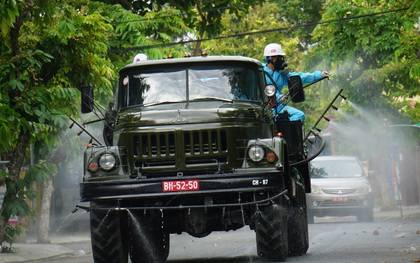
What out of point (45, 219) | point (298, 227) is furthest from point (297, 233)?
point (45, 219)

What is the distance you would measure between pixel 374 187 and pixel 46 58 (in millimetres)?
30121

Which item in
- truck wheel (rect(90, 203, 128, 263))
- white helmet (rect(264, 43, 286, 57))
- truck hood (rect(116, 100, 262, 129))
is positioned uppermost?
white helmet (rect(264, 43, 286, 57))

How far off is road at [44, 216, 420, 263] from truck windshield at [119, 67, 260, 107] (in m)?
2.24

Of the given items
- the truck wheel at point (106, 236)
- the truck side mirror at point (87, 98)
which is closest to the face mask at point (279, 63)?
the truck side mirror at point (87, 98)

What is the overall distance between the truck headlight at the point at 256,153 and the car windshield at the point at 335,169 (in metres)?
18.1

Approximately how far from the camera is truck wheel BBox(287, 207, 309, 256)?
16.5 m

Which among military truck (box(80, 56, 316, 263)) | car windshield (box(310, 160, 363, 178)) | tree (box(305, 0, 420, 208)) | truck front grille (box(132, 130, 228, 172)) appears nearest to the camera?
military truck (box(80, 56, 316, 263))

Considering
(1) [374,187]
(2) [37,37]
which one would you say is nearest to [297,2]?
(1) [374,187]

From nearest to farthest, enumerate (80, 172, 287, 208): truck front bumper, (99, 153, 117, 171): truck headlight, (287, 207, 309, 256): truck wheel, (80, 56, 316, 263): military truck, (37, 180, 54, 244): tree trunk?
(80, 172, 287, 208): truck front bumper < (80, 56, 316, 263): military truck < (99, 153, 117, 171): truck headlight < (287, 207, 309, 256): truck wheel < (37, 180, 54, 244): tree trunk

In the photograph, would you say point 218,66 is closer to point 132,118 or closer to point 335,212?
point 132,118

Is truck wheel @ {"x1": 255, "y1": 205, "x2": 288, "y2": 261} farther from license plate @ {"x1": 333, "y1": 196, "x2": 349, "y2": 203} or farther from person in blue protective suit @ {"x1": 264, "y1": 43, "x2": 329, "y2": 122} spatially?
license plate @ {"x1": 333, "y1": 196, "x2": 349, "y2": 203}

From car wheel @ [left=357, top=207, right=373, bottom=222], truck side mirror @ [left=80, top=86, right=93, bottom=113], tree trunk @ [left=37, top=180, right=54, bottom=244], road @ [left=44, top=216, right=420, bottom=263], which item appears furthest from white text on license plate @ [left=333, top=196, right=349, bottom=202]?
truck side mirror @ [left=80, top=86, right=93, bottom=113]

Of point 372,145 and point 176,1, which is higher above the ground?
point 176,1

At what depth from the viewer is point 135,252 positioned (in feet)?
50.8
